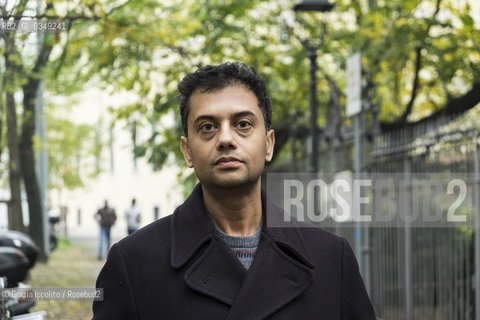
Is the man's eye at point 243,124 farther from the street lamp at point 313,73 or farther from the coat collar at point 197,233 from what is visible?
the street lamp at point 313,73

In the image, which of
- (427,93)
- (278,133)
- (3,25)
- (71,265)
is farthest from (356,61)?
(71,265)

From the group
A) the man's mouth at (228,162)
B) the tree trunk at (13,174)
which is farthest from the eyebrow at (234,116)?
the tree trunk at (13,174)

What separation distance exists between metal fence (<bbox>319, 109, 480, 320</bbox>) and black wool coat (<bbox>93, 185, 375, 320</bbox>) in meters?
5.97

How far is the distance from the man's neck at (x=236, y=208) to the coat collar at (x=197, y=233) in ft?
0.11

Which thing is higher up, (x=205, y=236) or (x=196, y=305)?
(x=205, y=236)

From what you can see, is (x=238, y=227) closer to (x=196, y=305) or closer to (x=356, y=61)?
(x=196, y=305)

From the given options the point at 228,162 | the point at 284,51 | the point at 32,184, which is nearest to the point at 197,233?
the point at 228,162

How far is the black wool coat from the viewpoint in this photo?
3.07 metres

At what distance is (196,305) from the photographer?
3.05 metres

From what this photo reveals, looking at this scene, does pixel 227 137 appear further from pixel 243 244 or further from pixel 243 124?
pixel 243 244

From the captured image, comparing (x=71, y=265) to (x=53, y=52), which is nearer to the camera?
(x=53, y=52)

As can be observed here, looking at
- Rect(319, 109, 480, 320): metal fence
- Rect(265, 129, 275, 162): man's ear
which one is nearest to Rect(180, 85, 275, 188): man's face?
Rect(265, 129, 275, 162): man's ear

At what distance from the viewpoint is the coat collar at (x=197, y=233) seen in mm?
3184

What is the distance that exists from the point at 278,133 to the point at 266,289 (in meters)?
14.8
